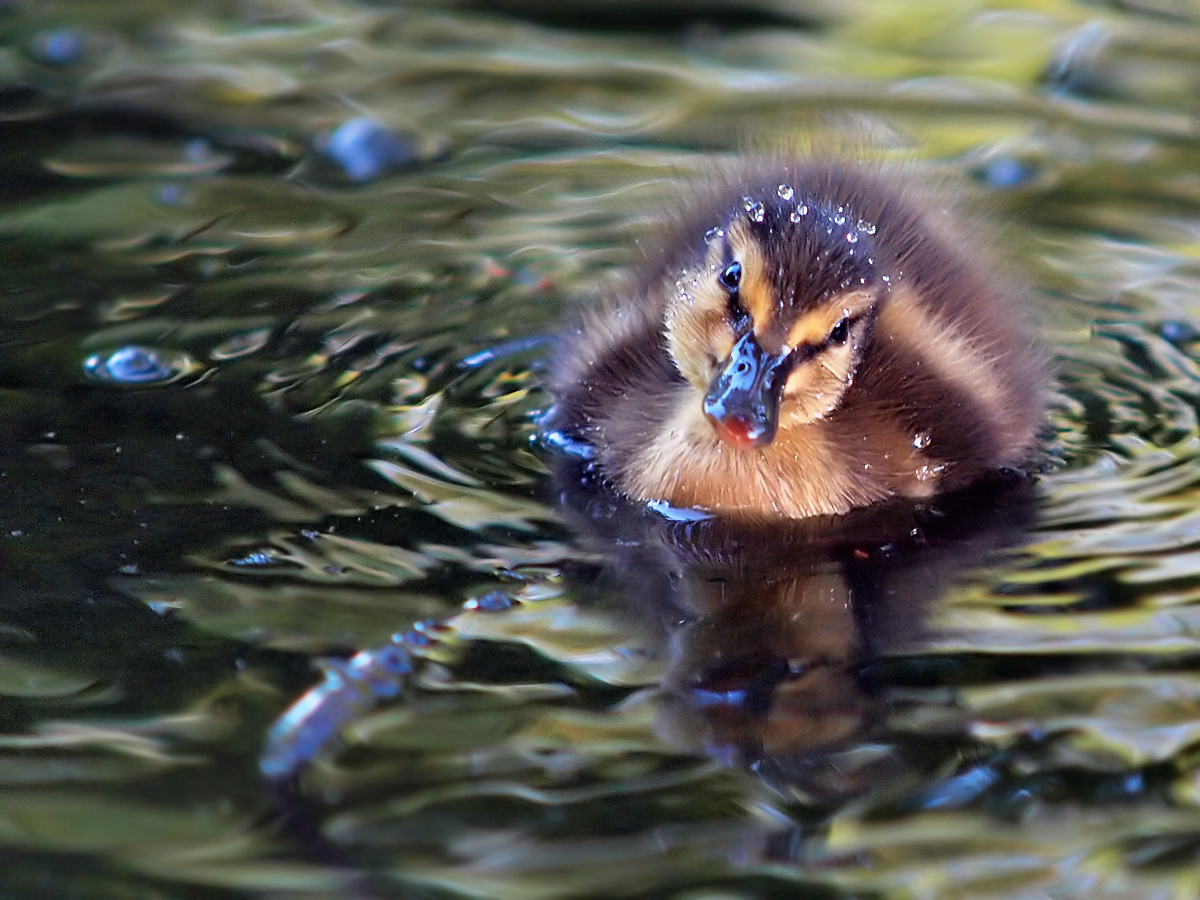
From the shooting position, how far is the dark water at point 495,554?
2570 mm

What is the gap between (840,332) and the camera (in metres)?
3.59

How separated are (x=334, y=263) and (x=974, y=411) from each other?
1.96m

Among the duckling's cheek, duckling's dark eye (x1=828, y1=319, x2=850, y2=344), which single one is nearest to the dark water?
the duckling's cheek

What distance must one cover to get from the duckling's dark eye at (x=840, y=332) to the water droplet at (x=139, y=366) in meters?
1.62

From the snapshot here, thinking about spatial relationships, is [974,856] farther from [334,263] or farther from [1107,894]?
[334,263]

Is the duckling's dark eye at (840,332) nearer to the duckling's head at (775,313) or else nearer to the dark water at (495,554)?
the duckling's head at (775,313)

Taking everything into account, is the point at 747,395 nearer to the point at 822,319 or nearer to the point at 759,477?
the point at 822,319

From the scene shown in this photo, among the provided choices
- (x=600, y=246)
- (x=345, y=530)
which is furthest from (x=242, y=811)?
(x=600, y=246)

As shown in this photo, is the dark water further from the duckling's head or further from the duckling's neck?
the duckling's head

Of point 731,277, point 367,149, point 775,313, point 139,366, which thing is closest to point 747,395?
point 775,313

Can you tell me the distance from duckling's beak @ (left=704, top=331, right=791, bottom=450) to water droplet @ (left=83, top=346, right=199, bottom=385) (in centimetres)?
145

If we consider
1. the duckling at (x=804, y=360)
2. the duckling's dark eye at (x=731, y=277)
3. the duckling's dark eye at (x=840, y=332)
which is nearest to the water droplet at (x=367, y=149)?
the duckling at (x=804, y=360)

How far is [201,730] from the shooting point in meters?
2.77

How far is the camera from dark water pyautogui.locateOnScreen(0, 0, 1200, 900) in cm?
257
